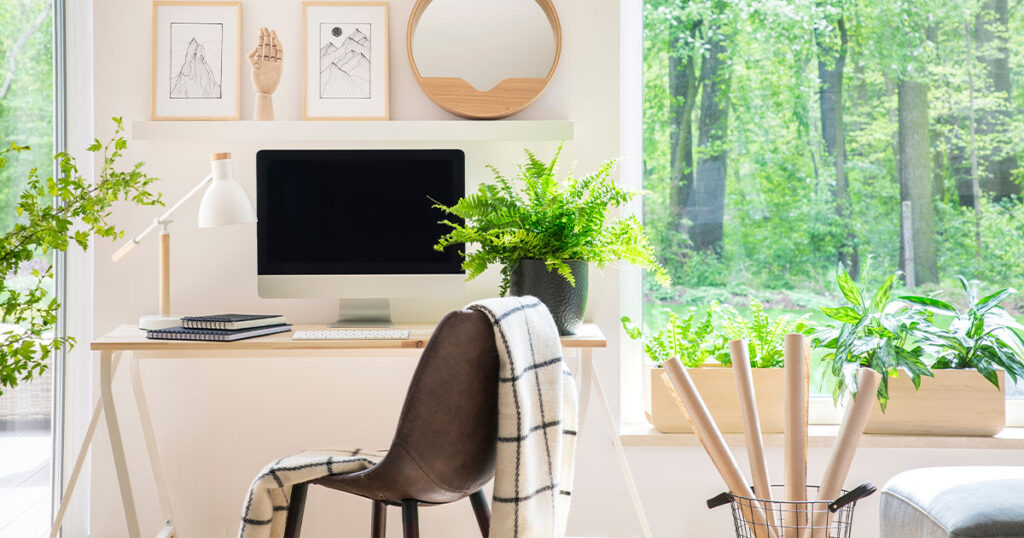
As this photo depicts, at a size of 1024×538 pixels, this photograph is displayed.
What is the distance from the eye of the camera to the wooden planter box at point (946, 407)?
247 cm

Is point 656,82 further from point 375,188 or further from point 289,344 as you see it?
point 289,344

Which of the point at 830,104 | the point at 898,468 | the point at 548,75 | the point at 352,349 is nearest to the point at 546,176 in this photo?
the point at 548,75

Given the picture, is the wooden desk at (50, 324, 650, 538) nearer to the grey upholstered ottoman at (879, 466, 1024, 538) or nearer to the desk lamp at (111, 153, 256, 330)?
the desk lamp at (111, 153, 256, 330)

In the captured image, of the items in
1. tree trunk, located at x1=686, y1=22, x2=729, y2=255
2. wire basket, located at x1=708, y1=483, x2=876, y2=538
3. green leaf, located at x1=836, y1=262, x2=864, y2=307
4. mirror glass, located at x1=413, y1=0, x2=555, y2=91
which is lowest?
wire basket, located at x1=708, y1=483, x2=876, y2=538

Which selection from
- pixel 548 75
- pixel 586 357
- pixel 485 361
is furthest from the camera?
pixel 548 75

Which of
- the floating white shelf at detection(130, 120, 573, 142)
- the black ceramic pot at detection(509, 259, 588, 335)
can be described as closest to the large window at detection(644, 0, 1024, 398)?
the floating white shelf at detection(130, 120, 573, 142)

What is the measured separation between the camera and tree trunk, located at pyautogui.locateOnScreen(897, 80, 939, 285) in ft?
9.00

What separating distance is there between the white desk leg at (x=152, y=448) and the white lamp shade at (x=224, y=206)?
0.51 meters

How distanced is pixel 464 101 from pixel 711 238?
92 cm

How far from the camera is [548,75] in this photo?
8.34ft

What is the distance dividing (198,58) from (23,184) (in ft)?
2.07

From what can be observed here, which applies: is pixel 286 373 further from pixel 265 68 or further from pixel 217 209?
pixel 265 68

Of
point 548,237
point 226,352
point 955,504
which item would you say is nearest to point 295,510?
point 226,352

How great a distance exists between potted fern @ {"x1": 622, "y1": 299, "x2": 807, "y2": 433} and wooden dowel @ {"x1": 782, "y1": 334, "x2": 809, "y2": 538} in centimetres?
40
